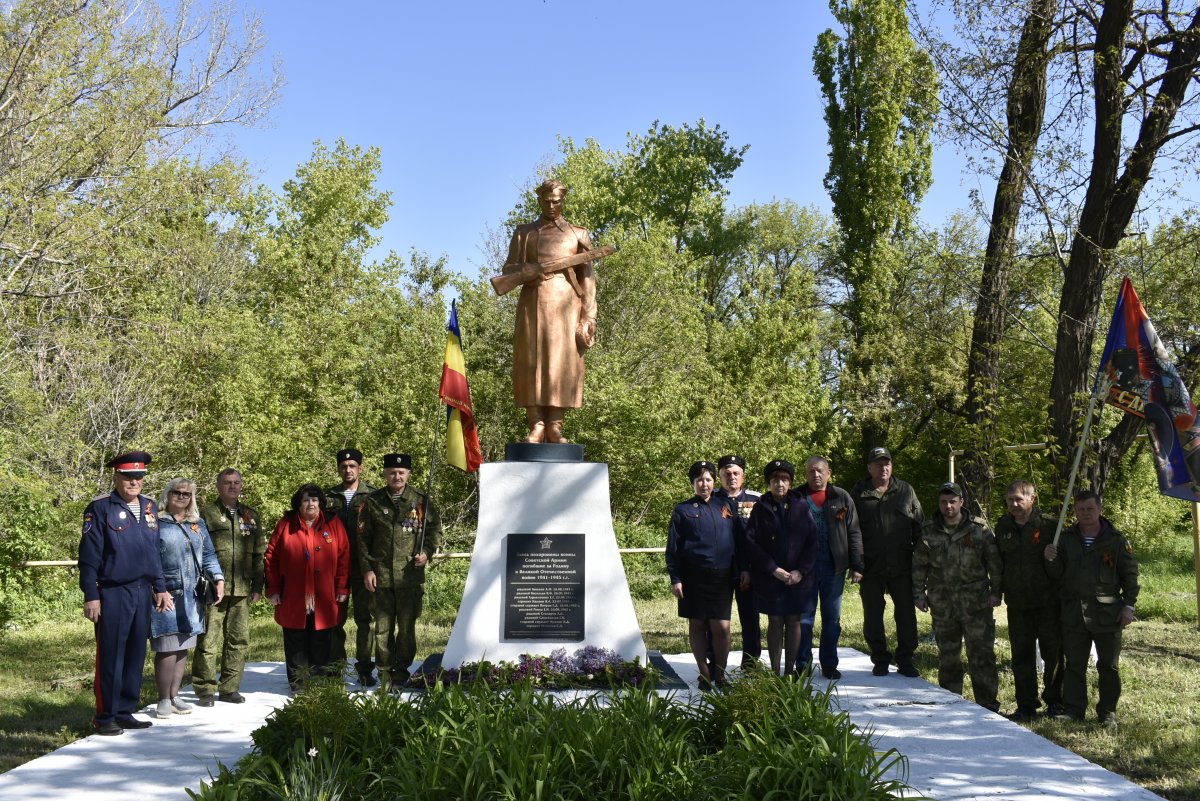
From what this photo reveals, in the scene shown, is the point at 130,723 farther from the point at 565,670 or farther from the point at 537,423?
the point at 537,423

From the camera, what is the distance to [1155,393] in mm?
6672

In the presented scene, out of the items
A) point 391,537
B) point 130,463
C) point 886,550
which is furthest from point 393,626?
point 886,550

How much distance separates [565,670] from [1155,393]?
4.30m

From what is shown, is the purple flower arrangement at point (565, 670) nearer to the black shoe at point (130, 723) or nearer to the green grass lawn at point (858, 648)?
the black shoe at point (130, 723)

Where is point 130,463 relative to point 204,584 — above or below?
above

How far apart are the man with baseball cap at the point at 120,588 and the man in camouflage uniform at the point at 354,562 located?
54.1 inches

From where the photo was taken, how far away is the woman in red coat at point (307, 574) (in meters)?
7.08

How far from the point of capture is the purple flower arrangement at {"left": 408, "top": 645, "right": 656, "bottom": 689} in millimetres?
6801

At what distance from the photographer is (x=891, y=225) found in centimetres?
2469

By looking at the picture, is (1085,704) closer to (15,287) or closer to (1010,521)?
(1010,521)

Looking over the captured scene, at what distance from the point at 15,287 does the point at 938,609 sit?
11796 mm

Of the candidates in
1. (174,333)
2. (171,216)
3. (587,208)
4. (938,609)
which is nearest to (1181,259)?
(938,609)

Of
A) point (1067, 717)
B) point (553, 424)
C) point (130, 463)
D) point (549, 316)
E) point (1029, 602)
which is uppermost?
point (549, 316)

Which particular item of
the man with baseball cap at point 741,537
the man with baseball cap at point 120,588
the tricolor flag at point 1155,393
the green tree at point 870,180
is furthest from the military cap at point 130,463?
the green tree at point 870,180
